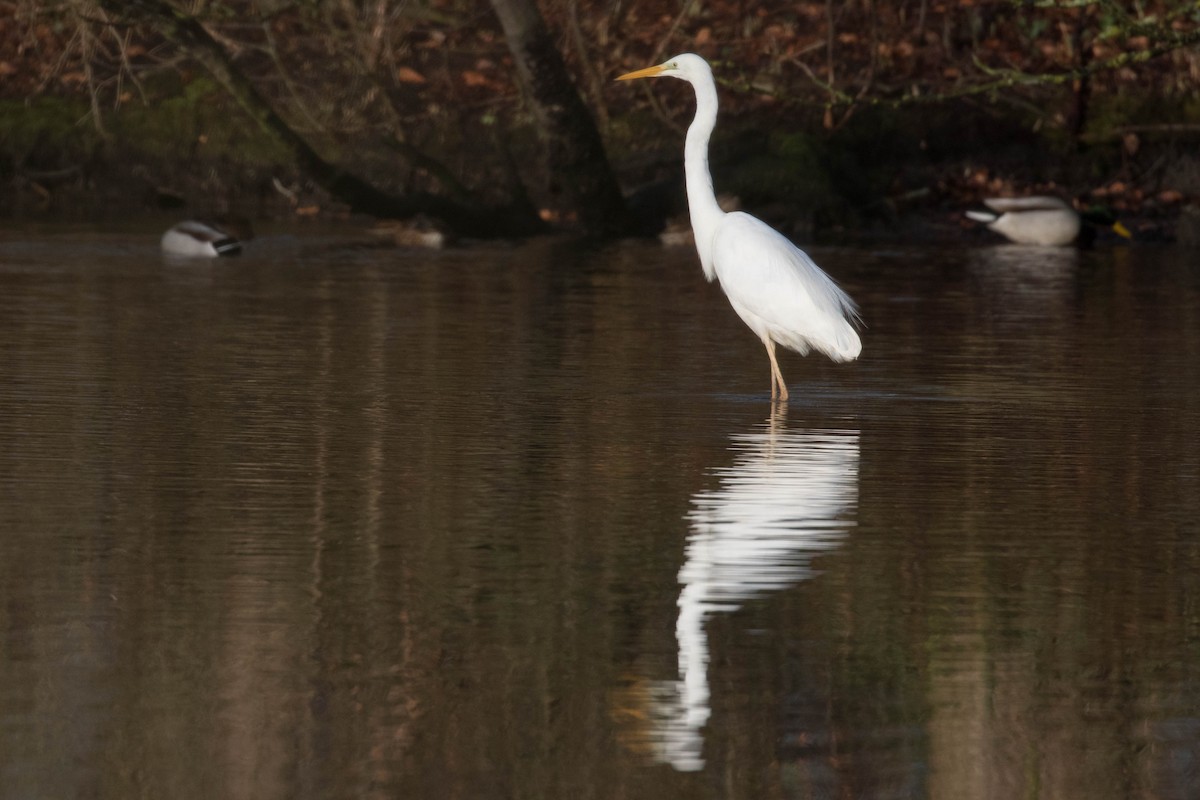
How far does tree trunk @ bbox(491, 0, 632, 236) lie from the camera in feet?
75.7

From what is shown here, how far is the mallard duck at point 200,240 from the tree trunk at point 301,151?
1982 millimetres

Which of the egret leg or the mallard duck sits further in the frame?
the mallard duck

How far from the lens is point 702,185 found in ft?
43.5

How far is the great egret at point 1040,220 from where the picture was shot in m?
24.5

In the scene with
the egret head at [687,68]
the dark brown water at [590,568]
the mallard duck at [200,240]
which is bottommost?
the dark brown water at [590,568]

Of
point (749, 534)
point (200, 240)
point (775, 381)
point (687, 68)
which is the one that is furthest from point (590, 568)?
point (200, 240)

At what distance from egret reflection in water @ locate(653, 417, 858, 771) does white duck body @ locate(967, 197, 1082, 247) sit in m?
14.3

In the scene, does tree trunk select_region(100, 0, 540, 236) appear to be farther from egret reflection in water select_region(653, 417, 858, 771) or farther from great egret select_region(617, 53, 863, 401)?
egret reflection in water select_region(653, 417, 858, 771)

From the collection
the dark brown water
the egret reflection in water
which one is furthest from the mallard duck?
the egret reflection in water

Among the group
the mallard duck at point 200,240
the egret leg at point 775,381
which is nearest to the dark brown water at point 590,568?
the egret leg at point 775,381

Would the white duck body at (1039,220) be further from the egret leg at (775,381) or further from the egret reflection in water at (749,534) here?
the egret reflection in water at (749,534)

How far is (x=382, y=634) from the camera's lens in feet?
20.6

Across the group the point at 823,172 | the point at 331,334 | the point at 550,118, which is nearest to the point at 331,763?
the point at 331,334

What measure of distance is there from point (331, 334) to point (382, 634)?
8592 mm
